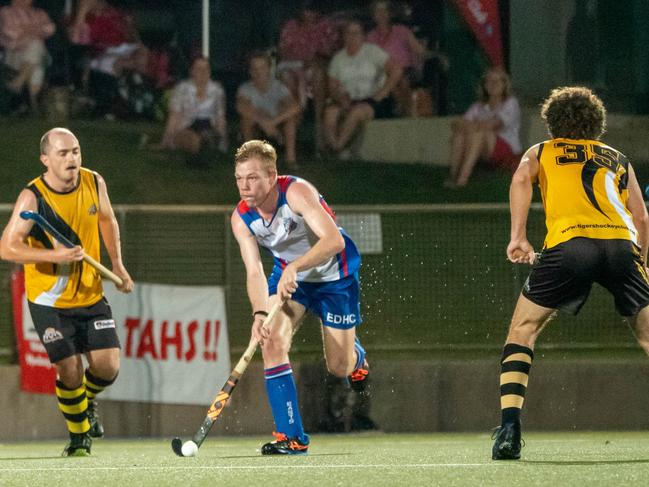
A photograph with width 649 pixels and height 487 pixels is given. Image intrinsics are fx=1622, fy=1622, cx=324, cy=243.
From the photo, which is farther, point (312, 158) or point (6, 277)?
point (312, 158)

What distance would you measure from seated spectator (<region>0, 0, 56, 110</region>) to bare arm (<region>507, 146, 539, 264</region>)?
10.7m

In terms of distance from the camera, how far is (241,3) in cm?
1923

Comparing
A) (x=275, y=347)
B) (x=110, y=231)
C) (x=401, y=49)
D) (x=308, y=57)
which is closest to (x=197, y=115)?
(x=308, y=57)

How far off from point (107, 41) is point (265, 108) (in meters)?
2.26

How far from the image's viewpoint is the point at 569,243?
291 inches

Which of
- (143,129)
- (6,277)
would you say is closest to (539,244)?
(6,277)

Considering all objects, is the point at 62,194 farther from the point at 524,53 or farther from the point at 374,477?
the point at 524,53

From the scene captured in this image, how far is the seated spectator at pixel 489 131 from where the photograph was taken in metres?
15.9

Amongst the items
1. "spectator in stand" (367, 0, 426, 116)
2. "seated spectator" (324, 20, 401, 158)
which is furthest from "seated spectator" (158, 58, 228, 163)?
"spectator in stand" (367, 0, 426, 116)

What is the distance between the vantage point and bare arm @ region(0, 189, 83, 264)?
8672 millimetres

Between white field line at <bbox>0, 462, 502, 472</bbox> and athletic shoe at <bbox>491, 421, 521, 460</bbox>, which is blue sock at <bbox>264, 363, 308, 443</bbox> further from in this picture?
athletic shoe at <bbox>491, 421, 521, 460</bbox>

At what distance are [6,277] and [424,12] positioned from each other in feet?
26.2

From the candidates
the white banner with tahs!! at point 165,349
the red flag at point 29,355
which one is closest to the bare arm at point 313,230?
the white banner with tahs!! at point 165,349

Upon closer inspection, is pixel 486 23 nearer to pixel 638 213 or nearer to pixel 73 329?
pixel 73 329
